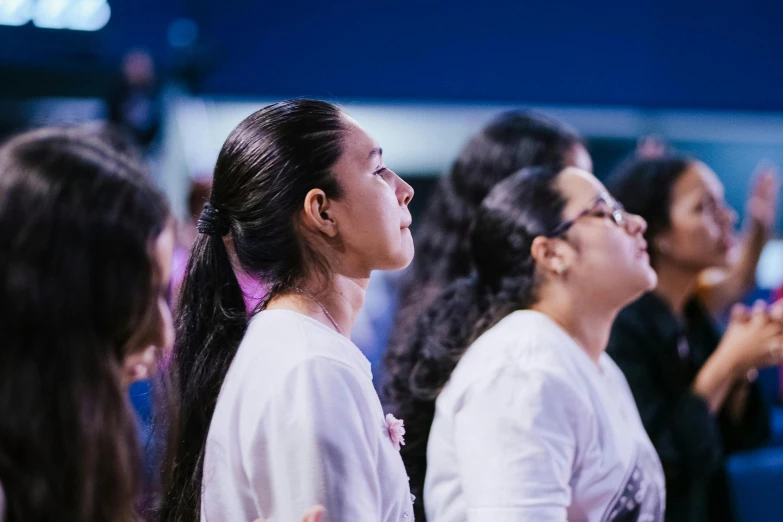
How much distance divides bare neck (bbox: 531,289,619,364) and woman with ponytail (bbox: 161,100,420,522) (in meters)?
0.45

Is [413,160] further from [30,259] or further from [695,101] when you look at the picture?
[30,259]

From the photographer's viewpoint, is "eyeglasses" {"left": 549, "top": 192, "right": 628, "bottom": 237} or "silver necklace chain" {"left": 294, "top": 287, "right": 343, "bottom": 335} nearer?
"silver necklace chain" {"left": 294, "top": 287, "right": 343, "bottom": 335}

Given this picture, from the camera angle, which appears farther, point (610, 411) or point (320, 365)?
point (610, 411)

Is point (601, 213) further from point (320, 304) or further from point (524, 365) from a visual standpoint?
point (320, 304)

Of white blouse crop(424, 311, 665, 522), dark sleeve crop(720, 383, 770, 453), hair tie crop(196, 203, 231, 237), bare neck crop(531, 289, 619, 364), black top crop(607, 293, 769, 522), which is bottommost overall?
dark sleeve crop(720, 383, 770, 453)

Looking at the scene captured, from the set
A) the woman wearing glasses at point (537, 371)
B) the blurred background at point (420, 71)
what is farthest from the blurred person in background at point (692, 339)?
the blurred background at point (420, 71)

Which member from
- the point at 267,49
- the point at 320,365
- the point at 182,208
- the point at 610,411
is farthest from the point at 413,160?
the point at 320,365

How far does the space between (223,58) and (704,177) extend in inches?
107

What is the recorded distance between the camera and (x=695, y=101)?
16.7 feet

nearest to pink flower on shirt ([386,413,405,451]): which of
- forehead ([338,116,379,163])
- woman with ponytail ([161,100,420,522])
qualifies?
woman with ponytail ([161,100,420,522])

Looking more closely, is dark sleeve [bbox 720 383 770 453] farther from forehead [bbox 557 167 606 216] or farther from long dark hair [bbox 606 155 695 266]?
forehead [bbox 557 167 606 216]

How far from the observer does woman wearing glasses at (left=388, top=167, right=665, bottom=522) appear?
1.45 m

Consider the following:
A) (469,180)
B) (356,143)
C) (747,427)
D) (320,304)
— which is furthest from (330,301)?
(747,427)

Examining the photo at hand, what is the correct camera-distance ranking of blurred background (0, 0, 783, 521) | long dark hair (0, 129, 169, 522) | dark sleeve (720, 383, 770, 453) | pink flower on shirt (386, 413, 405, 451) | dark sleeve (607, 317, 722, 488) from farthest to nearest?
blurred background (0, 0, 783, 521) → dark sleeve (720, 383, 770, 453) → dark sleeve (607, 317, 722, 488) → pink flower on shirt (386, 413, 405, 451) → long dark hair (0, 129, 169, 522)
